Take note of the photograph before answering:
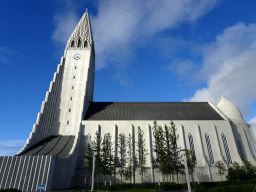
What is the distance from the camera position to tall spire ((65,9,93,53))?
56.0 meters

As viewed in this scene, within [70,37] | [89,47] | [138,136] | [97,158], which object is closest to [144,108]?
[138,136]

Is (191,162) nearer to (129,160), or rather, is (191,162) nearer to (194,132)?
(194,132)

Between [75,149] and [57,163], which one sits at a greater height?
[75,149]

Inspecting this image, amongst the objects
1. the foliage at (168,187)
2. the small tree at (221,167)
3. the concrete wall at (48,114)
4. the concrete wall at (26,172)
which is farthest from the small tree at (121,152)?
the small tree at (221,167)

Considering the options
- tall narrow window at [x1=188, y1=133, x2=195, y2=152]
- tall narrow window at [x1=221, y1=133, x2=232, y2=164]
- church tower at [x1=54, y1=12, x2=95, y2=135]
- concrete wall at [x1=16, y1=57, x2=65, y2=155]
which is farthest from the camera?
church tower at [x1=54, y1=12, x2=95, y2=135]

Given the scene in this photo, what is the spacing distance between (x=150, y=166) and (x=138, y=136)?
7160mm

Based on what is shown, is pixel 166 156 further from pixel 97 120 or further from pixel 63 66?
pixel 63 66

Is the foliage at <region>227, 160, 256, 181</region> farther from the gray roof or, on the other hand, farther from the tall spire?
the tall spire

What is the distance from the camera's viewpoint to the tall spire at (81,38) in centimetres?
5600

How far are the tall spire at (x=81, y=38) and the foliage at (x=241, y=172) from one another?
5200 centimetres

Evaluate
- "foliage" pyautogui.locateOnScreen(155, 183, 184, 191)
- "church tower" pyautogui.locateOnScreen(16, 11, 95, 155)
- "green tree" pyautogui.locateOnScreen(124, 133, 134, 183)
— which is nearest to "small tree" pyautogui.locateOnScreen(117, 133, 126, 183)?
"green tree" pyautogui.locateOnScreen(124, 133, 134, 183)

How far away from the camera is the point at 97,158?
1220 inches

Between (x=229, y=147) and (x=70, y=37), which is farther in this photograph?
(x=70, y=37)

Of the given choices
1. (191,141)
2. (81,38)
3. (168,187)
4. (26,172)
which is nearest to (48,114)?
(26,172)
